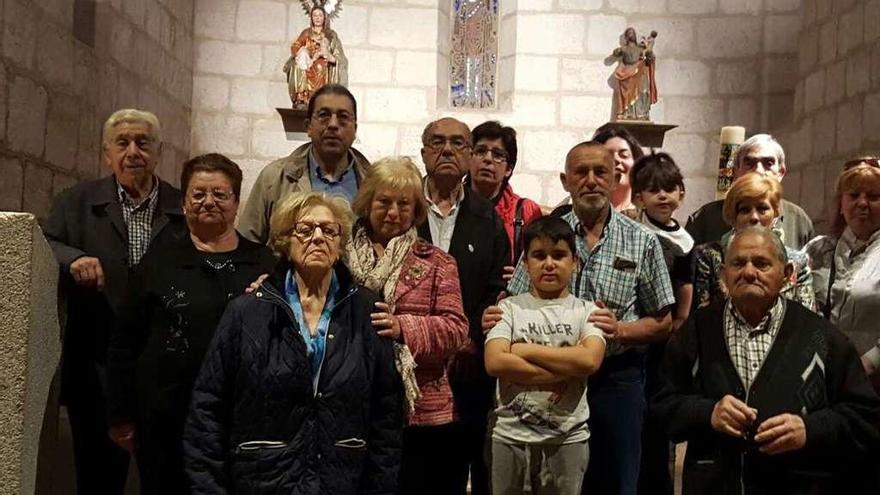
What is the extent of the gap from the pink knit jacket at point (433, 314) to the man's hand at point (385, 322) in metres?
0.11

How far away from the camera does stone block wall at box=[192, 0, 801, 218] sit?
694 cm

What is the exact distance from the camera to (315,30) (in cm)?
661

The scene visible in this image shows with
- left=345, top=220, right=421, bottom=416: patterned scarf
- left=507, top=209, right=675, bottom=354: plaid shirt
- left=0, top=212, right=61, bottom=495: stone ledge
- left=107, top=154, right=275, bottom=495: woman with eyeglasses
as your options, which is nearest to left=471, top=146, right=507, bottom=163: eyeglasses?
left=507, top=209, right=675, bottom=354: plaid shirt

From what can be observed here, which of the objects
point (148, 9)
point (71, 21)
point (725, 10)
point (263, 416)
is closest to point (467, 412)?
point (263, 416)

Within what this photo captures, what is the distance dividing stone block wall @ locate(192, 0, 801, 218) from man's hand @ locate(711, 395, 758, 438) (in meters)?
4.60

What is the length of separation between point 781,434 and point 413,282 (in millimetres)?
1056

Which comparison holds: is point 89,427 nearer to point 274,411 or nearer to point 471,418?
point 274,411

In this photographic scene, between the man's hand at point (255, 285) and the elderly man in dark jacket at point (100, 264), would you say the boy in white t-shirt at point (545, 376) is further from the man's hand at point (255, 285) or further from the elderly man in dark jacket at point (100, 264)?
the elderly man in dark jacket at point (100, 264)

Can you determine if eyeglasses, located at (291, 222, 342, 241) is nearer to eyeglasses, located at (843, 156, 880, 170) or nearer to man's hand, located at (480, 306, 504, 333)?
man's hand, located at (480, 306, 504, 333)

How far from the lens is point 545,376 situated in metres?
2.61

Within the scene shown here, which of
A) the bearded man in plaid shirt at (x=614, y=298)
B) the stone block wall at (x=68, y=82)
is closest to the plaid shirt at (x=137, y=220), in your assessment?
the stone block wall at (x=68, y=82)

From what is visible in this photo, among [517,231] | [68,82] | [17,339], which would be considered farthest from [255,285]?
[68,82]

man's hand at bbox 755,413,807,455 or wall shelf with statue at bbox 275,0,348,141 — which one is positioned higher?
wall shelf with statue at bbox 275,0,348,141

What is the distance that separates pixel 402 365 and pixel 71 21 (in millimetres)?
2881
